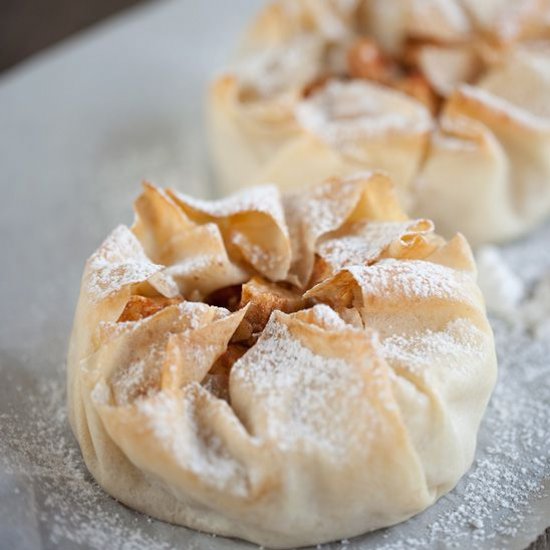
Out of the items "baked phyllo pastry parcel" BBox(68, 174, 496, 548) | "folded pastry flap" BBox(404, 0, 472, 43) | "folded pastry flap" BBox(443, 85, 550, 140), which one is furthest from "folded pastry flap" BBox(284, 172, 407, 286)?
"folded pastry flap" BBox(404, 0, 472, 43)

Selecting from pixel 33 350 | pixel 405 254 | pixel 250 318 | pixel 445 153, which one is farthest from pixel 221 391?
pixel 445 153

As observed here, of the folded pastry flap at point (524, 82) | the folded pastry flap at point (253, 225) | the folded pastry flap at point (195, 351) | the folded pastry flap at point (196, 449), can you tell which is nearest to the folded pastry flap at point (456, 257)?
the folded pastry flap at point (253, 225)

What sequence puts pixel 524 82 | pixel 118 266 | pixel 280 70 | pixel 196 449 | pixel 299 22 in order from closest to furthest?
pixel 196 449
pixel 118 266
pixel 524 82
pixel 280 70
pixel 299 22

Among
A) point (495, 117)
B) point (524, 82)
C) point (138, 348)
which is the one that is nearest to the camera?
point (138, 348)

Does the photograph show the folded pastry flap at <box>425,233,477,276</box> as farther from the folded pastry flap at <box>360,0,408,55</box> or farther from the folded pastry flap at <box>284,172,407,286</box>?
the folded pastry flap at <box>360,0,408,55</box>

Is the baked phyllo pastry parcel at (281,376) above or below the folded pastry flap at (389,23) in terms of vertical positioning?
above

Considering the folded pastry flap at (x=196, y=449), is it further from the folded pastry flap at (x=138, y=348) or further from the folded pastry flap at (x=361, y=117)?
the folded pastry flap at (x=361, y=117)

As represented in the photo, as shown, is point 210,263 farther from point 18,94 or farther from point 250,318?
point 18,94

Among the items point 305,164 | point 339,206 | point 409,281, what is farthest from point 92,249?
point 409,281

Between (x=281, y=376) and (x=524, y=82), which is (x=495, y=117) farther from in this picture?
Answer: (x=281, y=376)
